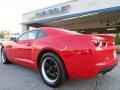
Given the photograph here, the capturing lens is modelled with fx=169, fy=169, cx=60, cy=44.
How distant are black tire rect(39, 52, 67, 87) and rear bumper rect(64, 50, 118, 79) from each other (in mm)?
157

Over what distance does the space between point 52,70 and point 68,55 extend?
66 cm

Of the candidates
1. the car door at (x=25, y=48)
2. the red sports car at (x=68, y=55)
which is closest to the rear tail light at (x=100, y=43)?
the red sports car at (x=68, y=55)

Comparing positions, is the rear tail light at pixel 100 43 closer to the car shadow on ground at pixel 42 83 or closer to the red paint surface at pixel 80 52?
the red paint surface at pixel 80 52

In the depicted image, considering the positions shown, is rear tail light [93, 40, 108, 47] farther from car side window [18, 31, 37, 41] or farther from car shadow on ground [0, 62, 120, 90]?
car side window [18, 31, 37, 41]

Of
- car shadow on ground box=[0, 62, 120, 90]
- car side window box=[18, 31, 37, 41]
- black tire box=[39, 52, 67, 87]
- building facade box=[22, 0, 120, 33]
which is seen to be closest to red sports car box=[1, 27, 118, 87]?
black tire box=[39, 52, 67, 87]

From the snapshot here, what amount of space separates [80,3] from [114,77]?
38.5 feet

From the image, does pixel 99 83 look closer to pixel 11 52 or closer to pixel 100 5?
pixel 11 52

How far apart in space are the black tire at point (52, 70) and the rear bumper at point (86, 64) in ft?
0.51

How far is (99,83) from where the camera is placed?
3748mm

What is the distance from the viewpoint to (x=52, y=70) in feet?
12.1

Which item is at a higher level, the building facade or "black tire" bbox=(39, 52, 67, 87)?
the building facade

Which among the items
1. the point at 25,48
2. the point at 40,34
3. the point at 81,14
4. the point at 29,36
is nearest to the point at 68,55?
the point at 40,34

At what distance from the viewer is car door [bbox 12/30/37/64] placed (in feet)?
13.9

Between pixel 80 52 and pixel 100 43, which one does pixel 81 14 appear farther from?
pixel 80 52
